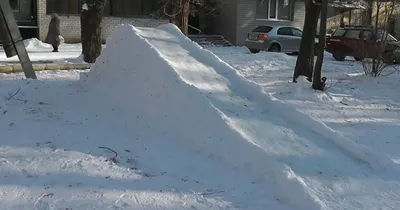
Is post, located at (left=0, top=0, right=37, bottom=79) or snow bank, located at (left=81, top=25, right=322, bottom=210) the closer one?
snow bank, located at (left=81, top=25, right=322, bottom=210)

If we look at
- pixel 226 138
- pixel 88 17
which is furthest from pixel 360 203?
pixel 88 17

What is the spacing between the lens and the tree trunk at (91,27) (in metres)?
12.2

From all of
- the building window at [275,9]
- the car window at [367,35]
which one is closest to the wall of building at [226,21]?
the building window at [275,9]

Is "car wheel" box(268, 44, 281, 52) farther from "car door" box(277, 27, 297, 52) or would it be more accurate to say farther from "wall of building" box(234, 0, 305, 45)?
"wall of building" box(234, 0, 305, 45)

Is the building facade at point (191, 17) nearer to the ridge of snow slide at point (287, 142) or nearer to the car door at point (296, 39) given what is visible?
the car door at point (296, 39)

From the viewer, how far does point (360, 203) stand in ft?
14.4

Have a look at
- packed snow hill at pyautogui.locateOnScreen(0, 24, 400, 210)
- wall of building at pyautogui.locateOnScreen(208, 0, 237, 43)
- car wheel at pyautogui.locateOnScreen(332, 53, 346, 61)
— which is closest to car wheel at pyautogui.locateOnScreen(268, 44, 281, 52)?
car wheel at pyautogui.locateOnScreen(332, 53, 346, 61)

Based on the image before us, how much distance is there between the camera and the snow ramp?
15.0 feet

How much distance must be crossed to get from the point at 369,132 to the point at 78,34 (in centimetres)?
2093

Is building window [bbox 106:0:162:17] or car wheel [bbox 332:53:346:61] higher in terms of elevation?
building window [bbox 106:0:162:17]

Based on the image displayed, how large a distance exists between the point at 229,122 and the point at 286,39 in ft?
63.2

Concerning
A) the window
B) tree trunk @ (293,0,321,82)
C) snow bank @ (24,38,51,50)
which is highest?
the window

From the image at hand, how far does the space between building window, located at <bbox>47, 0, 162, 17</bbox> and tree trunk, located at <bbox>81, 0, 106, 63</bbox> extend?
13.7 m

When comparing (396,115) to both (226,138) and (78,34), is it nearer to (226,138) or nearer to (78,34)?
(226,138)
